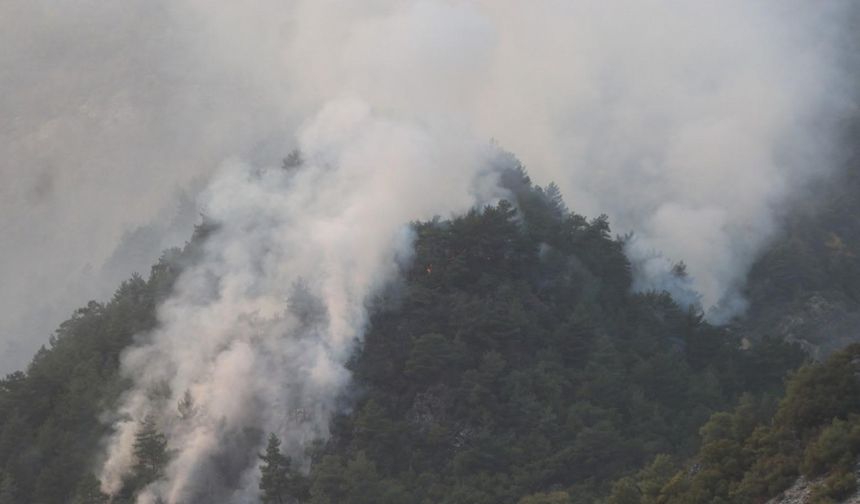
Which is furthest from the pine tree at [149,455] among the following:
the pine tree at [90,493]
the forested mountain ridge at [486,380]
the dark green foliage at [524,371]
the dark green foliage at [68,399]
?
the dark green foliage at [524,371]

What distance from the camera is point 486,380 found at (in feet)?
224

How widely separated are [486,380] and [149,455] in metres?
18.5

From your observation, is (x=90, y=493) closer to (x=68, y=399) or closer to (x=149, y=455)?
(x=149, y=455)

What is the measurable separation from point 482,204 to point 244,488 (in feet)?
89.5

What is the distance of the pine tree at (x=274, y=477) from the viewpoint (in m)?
60.5

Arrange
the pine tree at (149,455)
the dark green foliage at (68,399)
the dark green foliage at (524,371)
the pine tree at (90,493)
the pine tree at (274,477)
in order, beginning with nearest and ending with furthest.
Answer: the pine tree at (274,477), the dark green foliage at (524,371), the pine tree at (90,493), the pine tree at (149,455), the dark green foliage at (68,399)

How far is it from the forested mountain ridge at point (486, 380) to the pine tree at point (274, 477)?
48 centimetres

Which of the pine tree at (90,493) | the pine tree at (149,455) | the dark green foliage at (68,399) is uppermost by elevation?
the dark green foliage at (68,399)

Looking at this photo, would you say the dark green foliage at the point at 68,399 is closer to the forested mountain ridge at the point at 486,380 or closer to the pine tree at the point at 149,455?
the forested mountain ridge at the point at 486,380

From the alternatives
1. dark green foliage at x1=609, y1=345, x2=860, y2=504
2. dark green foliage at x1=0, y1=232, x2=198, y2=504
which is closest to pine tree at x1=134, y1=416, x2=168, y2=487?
dark green foliage at x1=0, y1=232, x2=198, y2=504

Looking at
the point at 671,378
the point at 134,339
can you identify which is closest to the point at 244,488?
the point at 134,339

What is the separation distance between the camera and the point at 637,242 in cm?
9662

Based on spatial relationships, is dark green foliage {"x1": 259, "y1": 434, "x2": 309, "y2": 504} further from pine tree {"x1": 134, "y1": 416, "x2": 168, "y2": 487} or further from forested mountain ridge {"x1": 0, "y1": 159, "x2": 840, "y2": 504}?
pine tree {"x1": 134, "y1": 416, "x2": 168, "y2": 487}

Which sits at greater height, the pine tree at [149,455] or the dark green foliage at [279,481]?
the pine tree at [149,455]
